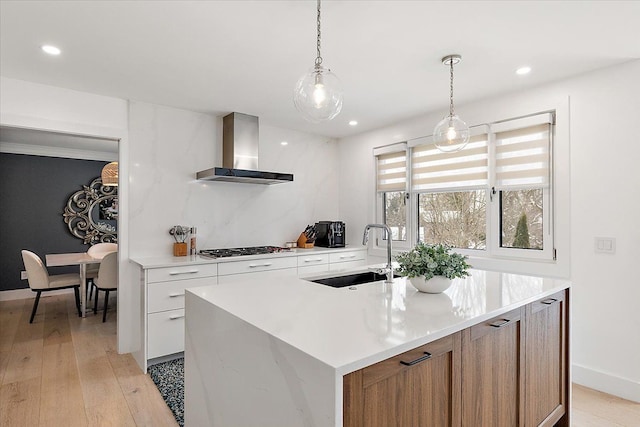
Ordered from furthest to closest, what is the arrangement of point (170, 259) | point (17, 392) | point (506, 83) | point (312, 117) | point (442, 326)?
point (170, 259)
point (506, 83)
point (17, 392)
point (312, 117)
point (442, 326)

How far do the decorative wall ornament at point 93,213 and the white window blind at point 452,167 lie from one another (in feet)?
17.3

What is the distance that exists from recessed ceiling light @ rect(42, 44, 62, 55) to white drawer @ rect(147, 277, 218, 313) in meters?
1.83

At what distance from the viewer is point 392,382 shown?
113 cm

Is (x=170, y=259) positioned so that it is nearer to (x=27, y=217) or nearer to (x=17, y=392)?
(x=17, y=392)

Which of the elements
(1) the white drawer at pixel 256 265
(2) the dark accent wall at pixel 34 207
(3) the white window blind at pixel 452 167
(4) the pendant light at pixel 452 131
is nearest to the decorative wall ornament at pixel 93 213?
(2) the dark accent wall at pixel 34 207

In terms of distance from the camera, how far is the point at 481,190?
3527 millimetres

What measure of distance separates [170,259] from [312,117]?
2196mm

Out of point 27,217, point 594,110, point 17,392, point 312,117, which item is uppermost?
point 594,110

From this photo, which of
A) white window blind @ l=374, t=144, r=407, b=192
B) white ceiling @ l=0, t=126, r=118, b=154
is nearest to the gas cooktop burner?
white window blind @ l=374, t=144, r=407, b=192

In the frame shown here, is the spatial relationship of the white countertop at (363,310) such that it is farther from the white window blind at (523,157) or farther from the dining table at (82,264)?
the dining table at (82,264)

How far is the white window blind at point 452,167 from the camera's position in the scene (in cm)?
348

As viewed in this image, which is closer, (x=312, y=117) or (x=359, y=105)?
(x=312, y=117)

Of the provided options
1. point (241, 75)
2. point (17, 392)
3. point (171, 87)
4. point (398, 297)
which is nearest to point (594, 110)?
point (398, 297)

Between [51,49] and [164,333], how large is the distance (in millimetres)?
2292
